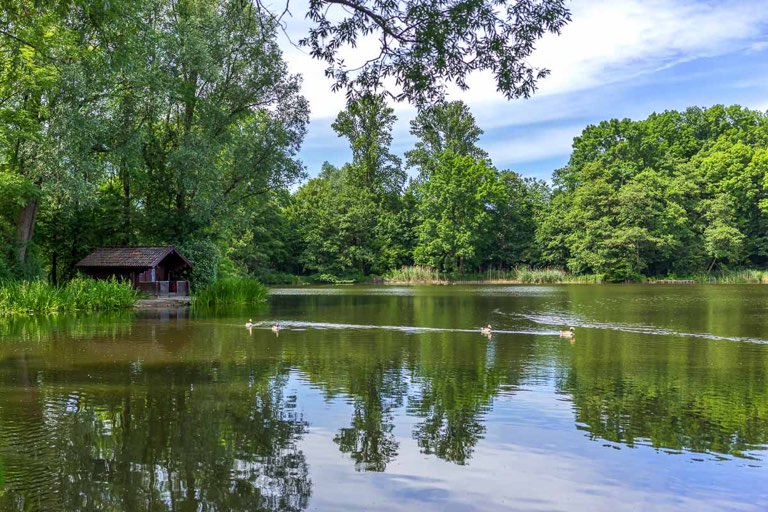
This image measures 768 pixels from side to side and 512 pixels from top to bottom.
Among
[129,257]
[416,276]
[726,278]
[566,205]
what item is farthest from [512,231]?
[129,257]

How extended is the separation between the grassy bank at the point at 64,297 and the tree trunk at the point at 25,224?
8.86 feet

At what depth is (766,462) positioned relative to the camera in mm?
6773

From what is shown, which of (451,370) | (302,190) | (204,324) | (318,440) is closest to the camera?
(318,440)

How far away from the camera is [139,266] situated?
3206 centimetres

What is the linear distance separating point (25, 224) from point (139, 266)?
569 centimetres

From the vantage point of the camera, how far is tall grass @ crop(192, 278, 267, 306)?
32438mm

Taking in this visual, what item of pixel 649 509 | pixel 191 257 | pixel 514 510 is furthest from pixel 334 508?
pixel 191 257

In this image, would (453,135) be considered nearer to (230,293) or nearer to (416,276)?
(416,276)

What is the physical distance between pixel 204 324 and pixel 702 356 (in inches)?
643

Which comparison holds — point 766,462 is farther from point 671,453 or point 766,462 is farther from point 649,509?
point 649,509

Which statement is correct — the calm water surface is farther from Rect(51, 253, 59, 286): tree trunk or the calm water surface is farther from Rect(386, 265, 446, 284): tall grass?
Rect(386, 265, 446, 284): tall grass

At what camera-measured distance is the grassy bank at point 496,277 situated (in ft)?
219

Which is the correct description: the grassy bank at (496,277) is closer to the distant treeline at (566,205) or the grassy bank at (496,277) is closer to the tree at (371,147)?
the distant treeline at (566,205)

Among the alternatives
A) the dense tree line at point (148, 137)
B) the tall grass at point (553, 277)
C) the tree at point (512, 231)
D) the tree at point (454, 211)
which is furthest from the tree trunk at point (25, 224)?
the tree at point (512, 231)
